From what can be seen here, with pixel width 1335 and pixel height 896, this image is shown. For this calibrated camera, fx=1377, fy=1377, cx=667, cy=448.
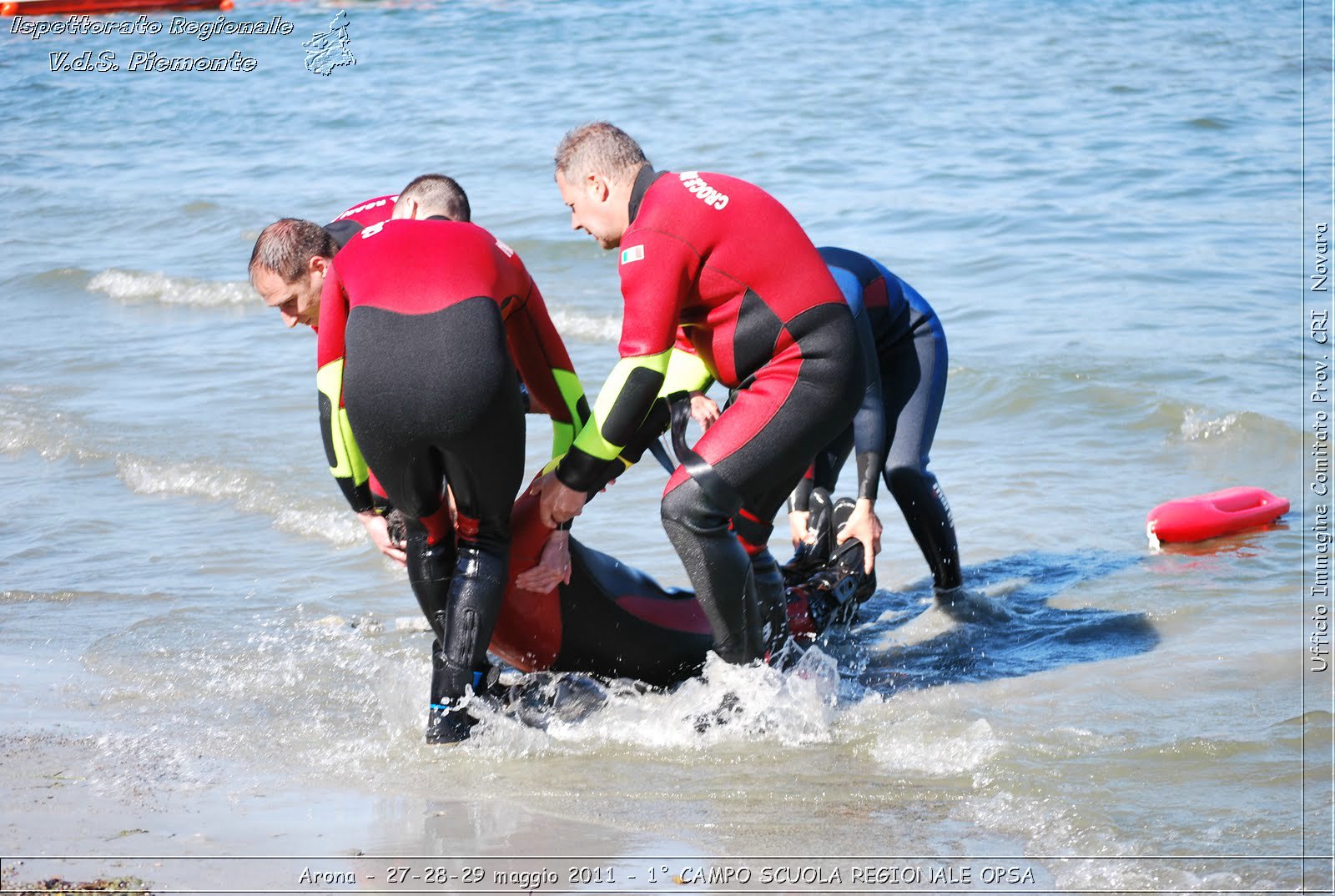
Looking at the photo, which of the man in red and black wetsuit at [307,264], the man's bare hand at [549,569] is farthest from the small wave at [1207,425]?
the man in red and black wetsuit at [307,264]

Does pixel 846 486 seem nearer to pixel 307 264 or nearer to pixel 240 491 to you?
pixel 240 491

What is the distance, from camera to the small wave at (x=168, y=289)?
39.1 ft

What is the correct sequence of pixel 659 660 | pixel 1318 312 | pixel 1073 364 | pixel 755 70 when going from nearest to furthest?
pixel 659 660 < pixel 1073 364 < pixel 1318 312 < pixel 755 70

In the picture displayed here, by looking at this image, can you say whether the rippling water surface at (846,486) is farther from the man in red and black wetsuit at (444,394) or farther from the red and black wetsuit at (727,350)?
the red and black wetsuit at (727,350)

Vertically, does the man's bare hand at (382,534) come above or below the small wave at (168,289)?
above

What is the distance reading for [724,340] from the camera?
4.14m

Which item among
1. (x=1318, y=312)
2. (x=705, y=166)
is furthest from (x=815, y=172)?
(x=1318, y=312)

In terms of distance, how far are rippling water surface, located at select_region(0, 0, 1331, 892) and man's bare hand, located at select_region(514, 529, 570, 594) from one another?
1.44 feet

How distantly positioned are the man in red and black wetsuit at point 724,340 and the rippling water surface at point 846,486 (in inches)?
24.7

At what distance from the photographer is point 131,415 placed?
8.47m

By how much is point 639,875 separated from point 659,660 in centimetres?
133

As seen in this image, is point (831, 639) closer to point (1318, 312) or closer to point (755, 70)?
point (1318, 312)

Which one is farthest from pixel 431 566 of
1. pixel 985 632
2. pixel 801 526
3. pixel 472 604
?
pixel 985 632

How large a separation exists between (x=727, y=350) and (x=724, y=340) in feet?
0.13
